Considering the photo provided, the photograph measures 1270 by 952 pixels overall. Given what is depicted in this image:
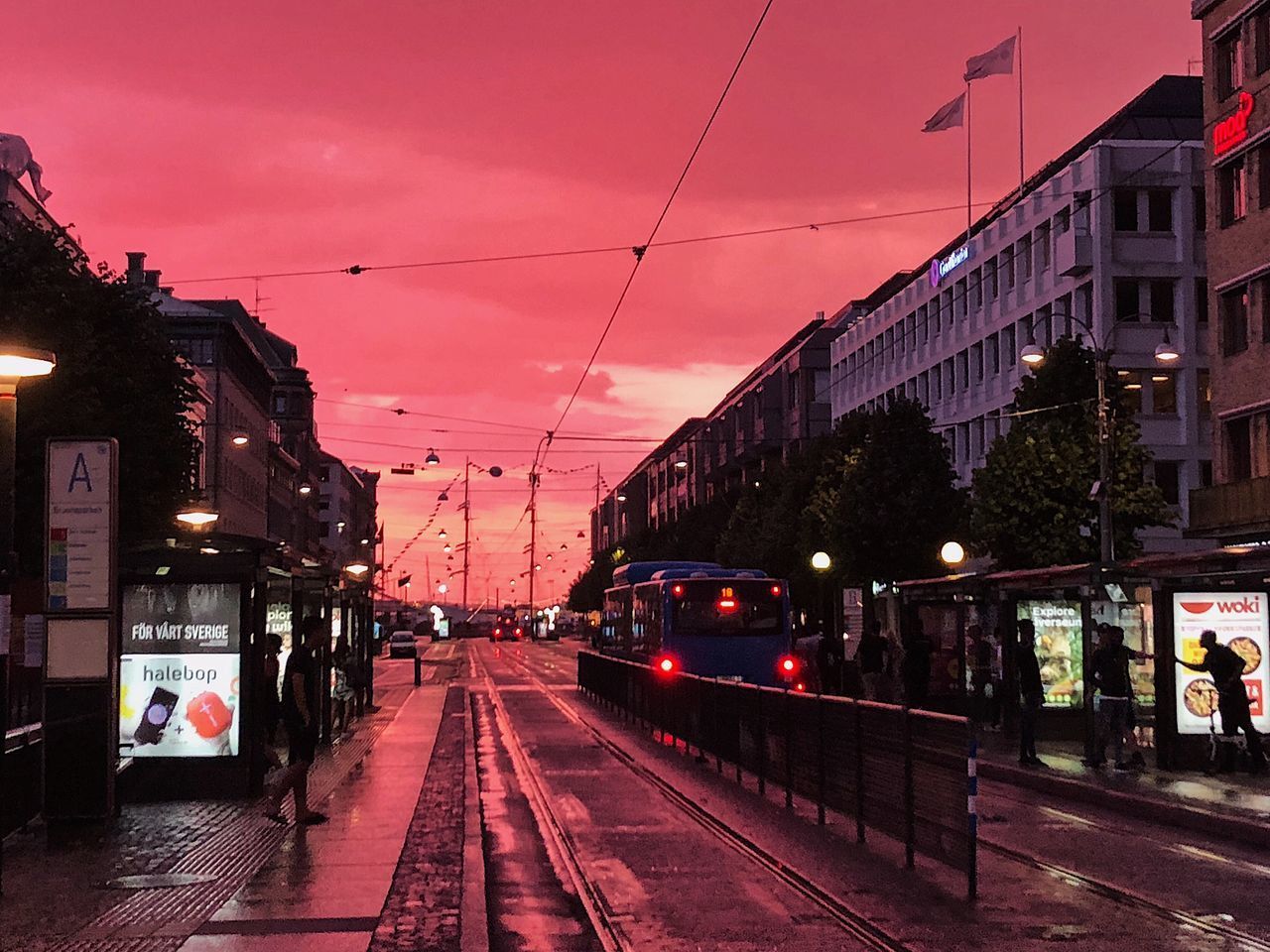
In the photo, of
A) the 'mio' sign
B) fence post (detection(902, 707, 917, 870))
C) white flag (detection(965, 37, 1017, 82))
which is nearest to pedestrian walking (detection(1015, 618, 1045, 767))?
fence post (detection(902, 707, 917, 870))

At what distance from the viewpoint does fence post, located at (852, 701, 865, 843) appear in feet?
52.2

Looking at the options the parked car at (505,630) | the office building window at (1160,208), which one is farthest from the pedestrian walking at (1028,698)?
the parked car at (505,630)

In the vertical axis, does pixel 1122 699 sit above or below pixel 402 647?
above

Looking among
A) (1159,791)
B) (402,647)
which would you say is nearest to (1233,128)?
(1159,791)

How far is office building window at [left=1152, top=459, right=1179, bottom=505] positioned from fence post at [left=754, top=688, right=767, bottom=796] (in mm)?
42160

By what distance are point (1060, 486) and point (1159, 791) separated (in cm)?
2614

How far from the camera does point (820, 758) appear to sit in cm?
1764

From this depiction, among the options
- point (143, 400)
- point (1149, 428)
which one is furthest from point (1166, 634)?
point (1149, 428)

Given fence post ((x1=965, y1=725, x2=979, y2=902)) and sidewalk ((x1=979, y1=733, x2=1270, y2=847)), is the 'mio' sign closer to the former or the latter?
sidewalk ((x1=979, y1=733, x2=1270, y2=847))

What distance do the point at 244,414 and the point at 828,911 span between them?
97.7 meters

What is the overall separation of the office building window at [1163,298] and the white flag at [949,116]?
12.6 m

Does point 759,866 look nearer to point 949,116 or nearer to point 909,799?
point 909,799

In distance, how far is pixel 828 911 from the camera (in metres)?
12.3

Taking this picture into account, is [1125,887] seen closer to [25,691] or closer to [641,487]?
[25,691]
